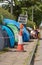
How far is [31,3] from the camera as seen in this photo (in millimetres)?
90125

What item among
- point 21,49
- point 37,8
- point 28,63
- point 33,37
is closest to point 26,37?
point 33,37

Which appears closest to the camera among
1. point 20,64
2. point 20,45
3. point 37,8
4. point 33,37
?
point 20,64

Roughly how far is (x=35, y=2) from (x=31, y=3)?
2.33 metres

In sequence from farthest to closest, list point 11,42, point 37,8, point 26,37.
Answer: point 37,8, point 26,37, point 11,42

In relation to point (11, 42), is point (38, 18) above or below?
below

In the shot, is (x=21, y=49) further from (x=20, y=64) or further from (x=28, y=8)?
(x=28, y=8)

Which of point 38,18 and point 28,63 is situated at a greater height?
point 28,63

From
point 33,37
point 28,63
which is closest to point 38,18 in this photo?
point 33,37

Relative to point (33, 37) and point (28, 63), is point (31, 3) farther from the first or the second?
point (28, 63)

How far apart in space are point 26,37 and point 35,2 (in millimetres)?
58631

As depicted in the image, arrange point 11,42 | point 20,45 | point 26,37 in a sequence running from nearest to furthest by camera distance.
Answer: point 20,45 < point 11,42 < point 26,37

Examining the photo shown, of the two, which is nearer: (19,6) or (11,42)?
(11,42)

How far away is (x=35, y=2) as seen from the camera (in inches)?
3625

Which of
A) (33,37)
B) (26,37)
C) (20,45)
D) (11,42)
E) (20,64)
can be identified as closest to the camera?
(20,64)
